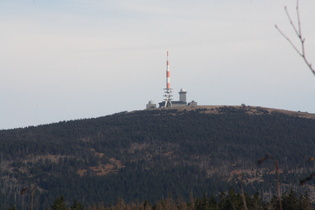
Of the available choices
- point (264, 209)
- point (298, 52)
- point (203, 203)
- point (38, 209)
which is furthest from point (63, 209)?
point (38, 209)

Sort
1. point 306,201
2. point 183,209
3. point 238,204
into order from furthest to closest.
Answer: point 183,209
point 238,204
point 306,201

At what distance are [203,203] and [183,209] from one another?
25.4 ft

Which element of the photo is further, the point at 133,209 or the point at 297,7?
the point at 133,209

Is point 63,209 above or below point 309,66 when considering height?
below

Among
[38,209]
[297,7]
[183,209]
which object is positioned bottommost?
[38,209]

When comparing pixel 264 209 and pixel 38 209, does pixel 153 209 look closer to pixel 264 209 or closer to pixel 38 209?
pixel 264 209

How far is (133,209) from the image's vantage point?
128750 mm

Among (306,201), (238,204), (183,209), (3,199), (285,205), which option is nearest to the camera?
(306,201)

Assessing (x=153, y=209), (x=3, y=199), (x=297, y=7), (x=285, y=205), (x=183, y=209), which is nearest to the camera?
(x=297, y=7)

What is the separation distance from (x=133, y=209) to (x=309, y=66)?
121660 millimetres

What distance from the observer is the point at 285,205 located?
99.1m

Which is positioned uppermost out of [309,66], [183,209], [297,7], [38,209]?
[297,7]

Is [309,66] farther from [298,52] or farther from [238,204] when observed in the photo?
[238,204]

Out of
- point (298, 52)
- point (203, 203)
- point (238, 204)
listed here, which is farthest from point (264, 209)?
point (298, 52)
